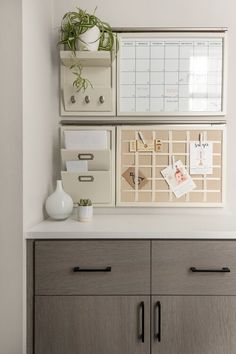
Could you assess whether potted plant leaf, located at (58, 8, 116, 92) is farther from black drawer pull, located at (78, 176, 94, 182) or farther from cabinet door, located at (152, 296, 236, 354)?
cabinet door, located at (152, 296, 236, 354)

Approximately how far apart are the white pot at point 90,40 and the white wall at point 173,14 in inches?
8.5

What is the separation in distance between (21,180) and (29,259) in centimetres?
33

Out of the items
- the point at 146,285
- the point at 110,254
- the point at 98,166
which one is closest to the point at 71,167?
the point at 98,166

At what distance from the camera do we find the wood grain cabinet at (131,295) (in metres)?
1.57

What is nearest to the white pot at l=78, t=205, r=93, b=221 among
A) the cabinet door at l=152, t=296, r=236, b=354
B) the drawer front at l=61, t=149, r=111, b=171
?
the drawer front at l=61, t=149, r=111, b=171

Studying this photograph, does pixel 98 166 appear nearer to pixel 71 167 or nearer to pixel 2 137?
pixel 71 167

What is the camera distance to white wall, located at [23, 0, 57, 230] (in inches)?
63.0

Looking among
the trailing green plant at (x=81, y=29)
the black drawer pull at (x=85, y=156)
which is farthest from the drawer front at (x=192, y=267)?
the trailing green plant at (x=81, y=29)

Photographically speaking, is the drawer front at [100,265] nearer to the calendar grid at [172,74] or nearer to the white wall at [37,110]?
the white wall at [37,110]

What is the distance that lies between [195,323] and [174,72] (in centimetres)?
129

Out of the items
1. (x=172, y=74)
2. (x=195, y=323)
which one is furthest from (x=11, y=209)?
(x=172, y=74)

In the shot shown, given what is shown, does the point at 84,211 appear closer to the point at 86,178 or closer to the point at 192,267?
the point at 86,178

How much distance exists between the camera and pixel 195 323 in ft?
5.17

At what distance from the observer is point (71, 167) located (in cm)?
203
